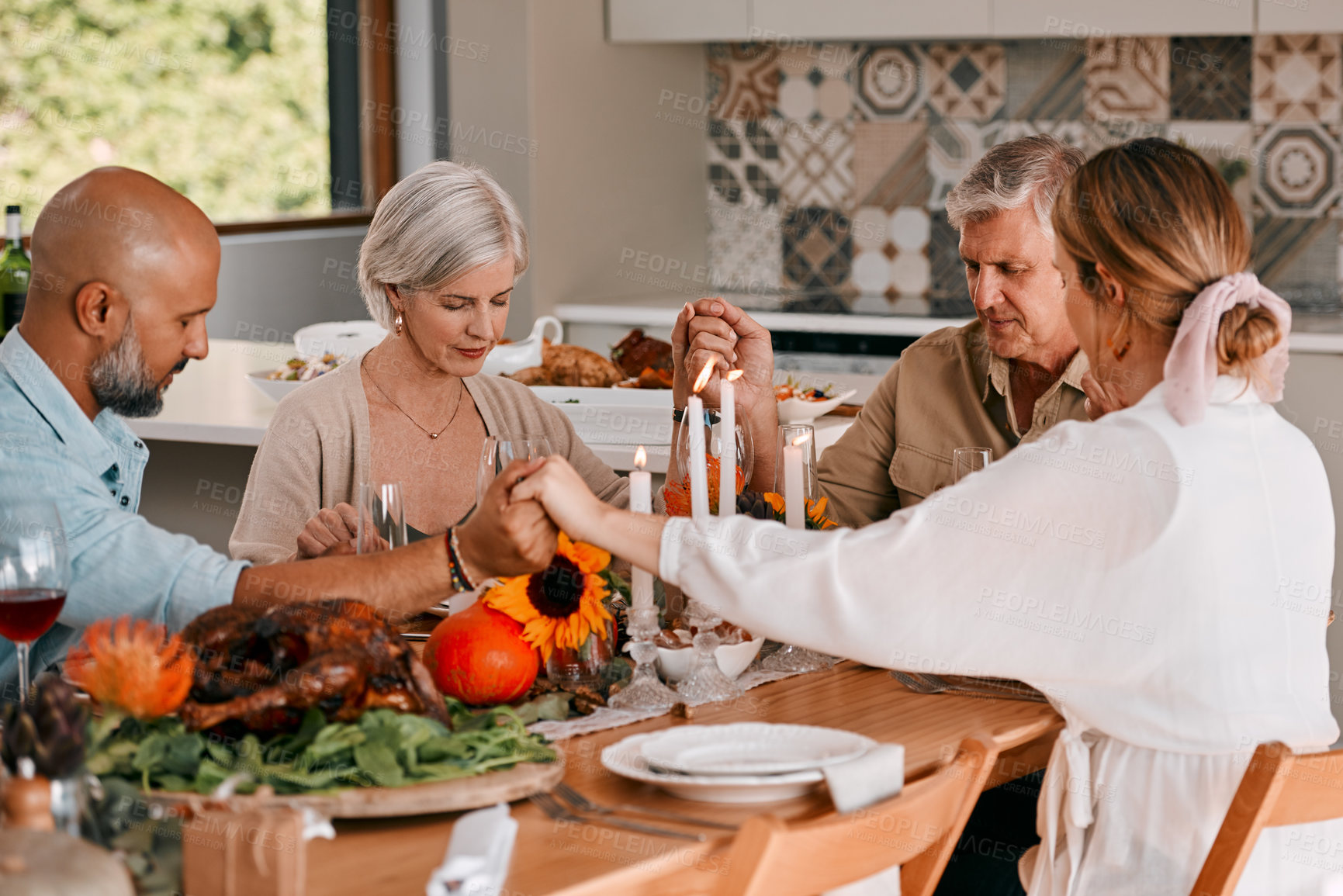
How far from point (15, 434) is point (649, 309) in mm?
3113

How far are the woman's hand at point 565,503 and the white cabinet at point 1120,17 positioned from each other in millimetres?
3200

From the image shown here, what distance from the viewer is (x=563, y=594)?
1454 mm

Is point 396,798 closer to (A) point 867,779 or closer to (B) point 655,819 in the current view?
(B) point 655,819

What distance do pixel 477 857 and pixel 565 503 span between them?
48cm

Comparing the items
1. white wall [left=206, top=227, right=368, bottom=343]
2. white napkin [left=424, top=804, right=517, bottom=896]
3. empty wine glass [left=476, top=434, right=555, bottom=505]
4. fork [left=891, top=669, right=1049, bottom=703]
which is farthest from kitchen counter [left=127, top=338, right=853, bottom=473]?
white napkin [left=424, top=804, right=517, bottom=896]

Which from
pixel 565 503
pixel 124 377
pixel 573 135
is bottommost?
pixel 565 503

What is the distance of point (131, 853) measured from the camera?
0.94 m

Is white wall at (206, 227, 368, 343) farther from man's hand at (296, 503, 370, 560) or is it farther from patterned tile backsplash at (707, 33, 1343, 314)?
man's hand at (296, 503, 370, 560)

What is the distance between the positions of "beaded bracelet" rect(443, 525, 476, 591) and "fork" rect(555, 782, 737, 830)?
34cm

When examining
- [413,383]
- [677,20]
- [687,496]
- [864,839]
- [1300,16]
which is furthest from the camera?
[677,20]

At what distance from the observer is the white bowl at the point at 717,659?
151cm

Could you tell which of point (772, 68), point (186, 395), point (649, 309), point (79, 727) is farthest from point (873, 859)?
point (772, 68)

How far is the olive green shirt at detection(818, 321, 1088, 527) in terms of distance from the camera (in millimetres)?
2146

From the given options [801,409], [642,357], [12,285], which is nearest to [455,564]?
[801,409]
